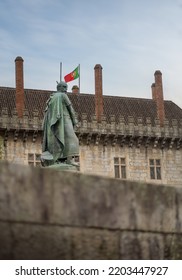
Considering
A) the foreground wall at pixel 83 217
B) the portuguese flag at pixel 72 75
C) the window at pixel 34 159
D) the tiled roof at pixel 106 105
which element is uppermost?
the portuguese flag at pixel 72 75

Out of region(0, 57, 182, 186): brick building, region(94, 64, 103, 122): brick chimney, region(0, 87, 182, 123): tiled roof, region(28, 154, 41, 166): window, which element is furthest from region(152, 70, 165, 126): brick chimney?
region(28, 154, 41, 166): window

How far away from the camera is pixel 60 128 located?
1520 centimetres

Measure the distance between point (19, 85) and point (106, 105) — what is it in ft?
25.4

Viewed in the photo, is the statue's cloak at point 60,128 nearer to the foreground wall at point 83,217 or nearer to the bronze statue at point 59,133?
the bronze statue at point 59,133

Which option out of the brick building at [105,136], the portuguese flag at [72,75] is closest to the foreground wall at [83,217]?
the brick building at [105,136]

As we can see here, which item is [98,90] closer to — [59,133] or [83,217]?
[59,133]

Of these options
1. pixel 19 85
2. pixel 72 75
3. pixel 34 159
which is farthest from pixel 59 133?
pixel 72 75

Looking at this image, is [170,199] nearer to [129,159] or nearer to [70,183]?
[70,183]

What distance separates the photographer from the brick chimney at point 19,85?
1446 inches

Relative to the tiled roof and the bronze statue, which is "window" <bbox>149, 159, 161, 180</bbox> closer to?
the tiled roof

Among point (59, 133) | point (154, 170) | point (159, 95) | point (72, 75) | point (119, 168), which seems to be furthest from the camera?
point (159, 95)

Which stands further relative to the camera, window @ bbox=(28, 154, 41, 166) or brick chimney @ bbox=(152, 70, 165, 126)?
brick chimney @ bbox=(152, 70, 165, 126)

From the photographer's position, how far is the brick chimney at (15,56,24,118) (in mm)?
36719

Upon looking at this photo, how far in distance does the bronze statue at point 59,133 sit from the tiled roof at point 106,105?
2123cm
